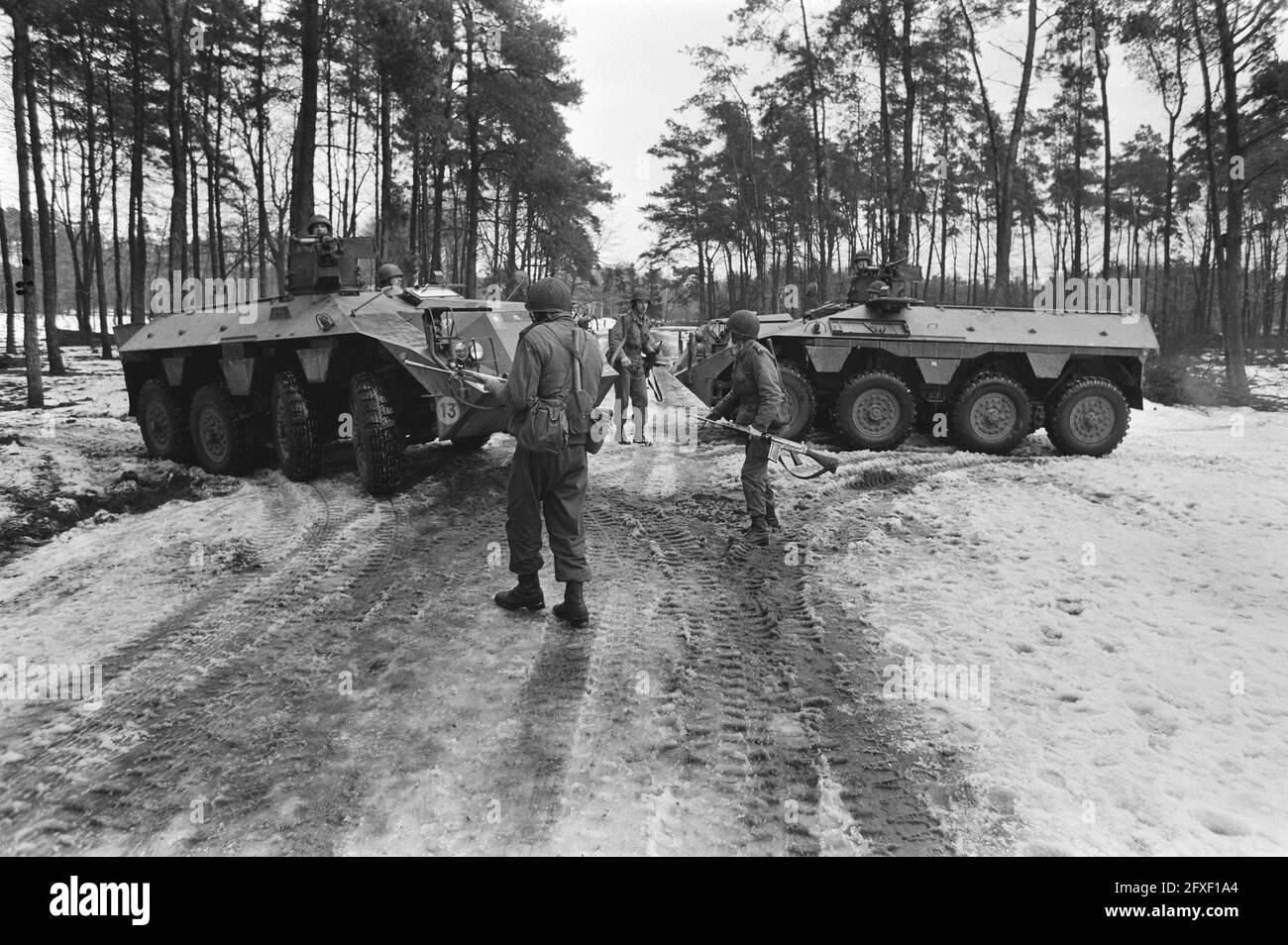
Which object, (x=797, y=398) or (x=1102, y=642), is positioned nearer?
(x=1102, y=642)

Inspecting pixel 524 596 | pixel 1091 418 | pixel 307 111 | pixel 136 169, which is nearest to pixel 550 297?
pixel 524 596

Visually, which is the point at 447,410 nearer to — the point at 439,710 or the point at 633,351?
the point at 633,351

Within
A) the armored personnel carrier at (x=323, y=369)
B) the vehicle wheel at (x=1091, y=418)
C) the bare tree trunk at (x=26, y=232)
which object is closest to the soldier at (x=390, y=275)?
the armored personnel carrier at (x=323, y=369)

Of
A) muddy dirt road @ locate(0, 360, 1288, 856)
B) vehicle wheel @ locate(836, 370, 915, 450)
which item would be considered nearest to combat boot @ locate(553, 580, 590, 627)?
muddy dirt road @ locate(0, 360, 1288, 856)

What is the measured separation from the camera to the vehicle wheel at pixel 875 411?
31.7 ft

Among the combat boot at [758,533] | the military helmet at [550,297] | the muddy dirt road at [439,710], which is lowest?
the muddy dirt road at [439,710]

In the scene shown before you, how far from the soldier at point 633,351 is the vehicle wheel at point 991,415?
3.91 m

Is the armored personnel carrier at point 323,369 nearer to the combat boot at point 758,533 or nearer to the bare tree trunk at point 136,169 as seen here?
the combat boot at point 758,533

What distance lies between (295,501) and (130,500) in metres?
1.72

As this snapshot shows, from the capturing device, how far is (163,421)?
9.38 meters

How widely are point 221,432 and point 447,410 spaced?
3312 mm

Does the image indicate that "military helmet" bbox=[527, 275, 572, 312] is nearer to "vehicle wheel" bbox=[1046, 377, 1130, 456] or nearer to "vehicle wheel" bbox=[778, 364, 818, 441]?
"vehicle wheel" bbox=[778, 364, 818, 441]

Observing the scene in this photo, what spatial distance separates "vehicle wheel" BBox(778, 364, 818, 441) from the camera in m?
9.78
